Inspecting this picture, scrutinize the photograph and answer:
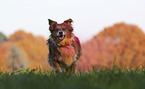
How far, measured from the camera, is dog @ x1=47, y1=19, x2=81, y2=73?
720 cm

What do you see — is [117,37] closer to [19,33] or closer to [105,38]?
[105,38]

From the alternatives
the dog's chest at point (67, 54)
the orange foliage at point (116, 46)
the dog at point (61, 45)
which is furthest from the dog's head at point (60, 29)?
the orange foliage at point (116, 46)

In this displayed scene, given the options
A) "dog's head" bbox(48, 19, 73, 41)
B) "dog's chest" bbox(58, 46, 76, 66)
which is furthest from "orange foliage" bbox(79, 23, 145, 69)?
"dog's head" bbox(48, 19, 73, 41)

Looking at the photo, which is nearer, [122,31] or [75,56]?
[75,56]

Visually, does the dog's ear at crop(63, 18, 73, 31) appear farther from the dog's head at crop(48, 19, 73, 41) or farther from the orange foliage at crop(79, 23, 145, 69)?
the orange foliage at crop(79, 23, 145, 69)

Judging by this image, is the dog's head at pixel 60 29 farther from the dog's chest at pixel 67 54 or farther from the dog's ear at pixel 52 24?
the dog's chest at pixel 67 54

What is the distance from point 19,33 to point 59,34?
90.3 meters

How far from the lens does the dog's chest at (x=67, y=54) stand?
729cm

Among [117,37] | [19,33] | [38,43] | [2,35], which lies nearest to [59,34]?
[117,37]

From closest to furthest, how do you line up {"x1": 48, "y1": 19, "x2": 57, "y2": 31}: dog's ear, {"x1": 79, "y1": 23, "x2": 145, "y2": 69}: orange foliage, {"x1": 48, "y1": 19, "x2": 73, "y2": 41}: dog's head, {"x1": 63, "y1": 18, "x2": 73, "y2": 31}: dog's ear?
{"x1": 48, "y1": 19, "x2": 73, "y2": 41}: dog's head
{"x1": 48, "y1": 19, "x2": 57, "y2": 31}: dog's ear
{"x1": 63, "y1": 18, "x2": 73, "y2": 31}: dog's ear
{"x1": 79, "y1": 23, "x2": 145, "y2": 69}: orange foliage

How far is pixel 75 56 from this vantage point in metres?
7.57

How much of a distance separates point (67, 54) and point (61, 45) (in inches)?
12.8

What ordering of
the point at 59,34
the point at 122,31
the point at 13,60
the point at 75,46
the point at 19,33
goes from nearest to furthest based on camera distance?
1. the point at 59,34
2. the point at 75,46
3. the point at 13,60
4. the point at 122,31
5. the point at 19,33

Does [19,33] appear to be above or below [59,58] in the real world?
above
